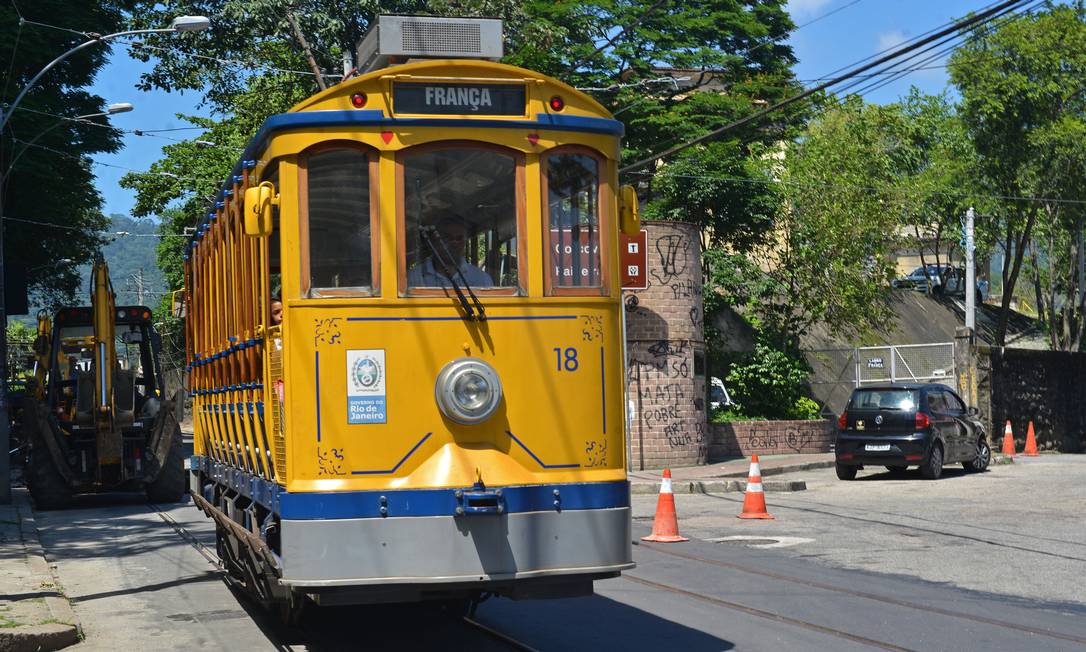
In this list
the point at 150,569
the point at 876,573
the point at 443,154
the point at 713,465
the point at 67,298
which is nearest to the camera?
the point at 443,154

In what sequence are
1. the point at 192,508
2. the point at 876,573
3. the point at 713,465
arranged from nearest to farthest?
the point at 876,573 < the point at 192,508 < the point at 713,465

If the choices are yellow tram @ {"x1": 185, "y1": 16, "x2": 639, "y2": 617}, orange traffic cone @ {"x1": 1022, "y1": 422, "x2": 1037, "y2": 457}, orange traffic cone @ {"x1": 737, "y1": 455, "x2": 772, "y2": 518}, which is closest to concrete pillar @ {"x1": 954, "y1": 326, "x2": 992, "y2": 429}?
orange traffic cone @ {"x1": 1022, "y1": 422, "x2": 1037, "y2": 457}

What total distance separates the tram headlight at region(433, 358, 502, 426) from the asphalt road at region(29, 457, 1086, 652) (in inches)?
82.8

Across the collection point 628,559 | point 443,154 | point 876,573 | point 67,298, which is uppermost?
point 67,298

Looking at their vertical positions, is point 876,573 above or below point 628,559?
below

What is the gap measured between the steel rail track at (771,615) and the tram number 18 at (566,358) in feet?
9.50

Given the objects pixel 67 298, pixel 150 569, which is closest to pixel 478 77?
pixel 150 569

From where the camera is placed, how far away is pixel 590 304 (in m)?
8.13

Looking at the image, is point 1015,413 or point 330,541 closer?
point 330,541

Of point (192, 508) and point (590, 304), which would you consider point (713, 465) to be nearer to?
point (192, 508)

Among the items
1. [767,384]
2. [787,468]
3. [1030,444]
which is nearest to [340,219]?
[787,468]

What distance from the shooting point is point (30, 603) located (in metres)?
10.6

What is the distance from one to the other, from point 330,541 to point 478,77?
114 inches

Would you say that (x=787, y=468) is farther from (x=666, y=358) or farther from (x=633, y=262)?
(x=633, y=262)
